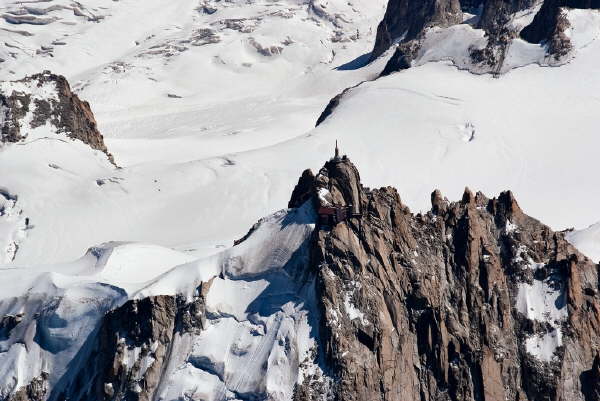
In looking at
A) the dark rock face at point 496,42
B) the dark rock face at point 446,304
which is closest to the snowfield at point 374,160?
the dark rock face at point 496,42

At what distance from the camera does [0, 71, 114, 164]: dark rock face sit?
111m

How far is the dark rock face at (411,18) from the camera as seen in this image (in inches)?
6314

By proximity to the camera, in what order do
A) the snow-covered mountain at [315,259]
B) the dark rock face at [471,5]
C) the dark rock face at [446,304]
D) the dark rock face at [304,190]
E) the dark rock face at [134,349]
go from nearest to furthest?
the dark rock face at [446,304], the snow-covered mountain at [315,259], the dark rock face at [134,349], the dark rock face at [304,190], the dark rock face at [471,5]

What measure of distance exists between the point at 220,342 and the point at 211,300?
10.2 feet

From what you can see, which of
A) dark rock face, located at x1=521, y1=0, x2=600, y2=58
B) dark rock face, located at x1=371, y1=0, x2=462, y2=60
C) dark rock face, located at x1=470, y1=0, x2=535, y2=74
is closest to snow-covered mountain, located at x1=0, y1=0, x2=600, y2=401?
dark rock face, located at x1=521, y1=0, x2=600, y2=58

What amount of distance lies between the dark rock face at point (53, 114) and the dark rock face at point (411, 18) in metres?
56.8

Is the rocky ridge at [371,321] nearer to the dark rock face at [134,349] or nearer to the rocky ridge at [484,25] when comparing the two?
the dark rock face at [134,349]

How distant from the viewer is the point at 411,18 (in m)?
169

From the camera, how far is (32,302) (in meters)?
68.9

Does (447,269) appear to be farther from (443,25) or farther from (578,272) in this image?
(443,25)

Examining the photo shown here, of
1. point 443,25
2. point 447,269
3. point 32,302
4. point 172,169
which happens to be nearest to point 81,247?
point 172,169

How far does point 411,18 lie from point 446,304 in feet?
363

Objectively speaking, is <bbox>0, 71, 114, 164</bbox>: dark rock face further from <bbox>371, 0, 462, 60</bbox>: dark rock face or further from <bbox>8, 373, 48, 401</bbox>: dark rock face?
<bbox>371, 0, 462, 60</bbox>: dark rock face

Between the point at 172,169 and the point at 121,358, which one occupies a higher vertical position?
the point at 121,358
